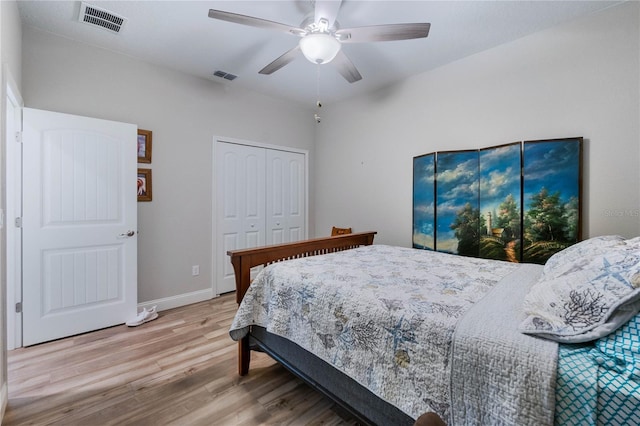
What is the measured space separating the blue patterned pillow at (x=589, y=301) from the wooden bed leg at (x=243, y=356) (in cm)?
163

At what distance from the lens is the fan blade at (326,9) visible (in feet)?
5.89

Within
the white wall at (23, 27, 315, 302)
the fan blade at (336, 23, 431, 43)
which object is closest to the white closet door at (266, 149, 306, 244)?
the white wall at (23, 27, 315, 302)

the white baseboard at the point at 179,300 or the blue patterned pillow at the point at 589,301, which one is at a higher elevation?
the blue patterned pillow at the point at 589,301

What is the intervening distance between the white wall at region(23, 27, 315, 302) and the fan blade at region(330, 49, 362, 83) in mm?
1786

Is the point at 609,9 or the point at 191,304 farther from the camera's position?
the point at 191,304

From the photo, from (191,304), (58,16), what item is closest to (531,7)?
(58,16)

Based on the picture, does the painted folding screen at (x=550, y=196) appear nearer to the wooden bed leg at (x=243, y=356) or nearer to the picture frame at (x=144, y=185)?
the wooden bed leg at (x=243, y=356)

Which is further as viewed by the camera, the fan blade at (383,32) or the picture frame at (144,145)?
the picture frame at (144,145)

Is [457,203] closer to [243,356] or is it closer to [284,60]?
[284,60]

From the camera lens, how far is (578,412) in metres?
0.79

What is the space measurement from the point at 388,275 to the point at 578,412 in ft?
3.34

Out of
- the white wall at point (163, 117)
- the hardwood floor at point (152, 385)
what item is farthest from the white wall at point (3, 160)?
the white wall at point (163, 117)

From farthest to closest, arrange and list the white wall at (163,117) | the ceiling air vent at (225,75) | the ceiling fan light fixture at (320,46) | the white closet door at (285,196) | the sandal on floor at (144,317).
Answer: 1. the white closet door at (285,196)
2. the ceiling air vent at (225,75)
3. the sandal on floor at (144,317)
4. the white wall at (163,117)
5. the ceiling fan light fixture at (320,46)

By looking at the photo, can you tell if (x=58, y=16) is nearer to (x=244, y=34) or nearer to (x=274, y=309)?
(x=244, y=34)
